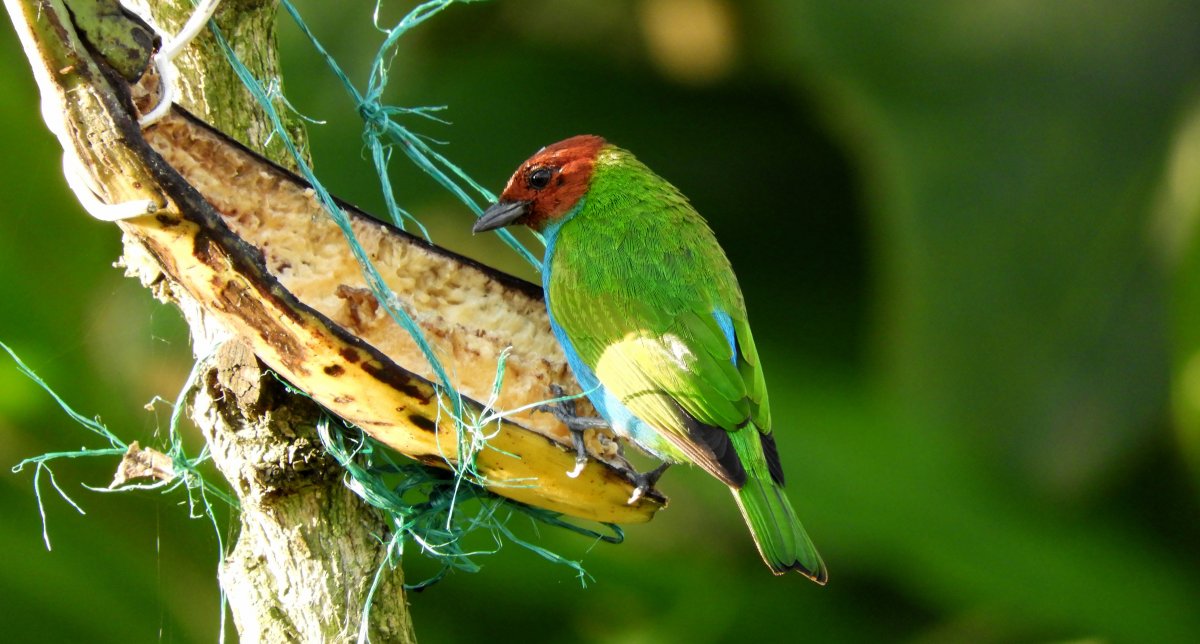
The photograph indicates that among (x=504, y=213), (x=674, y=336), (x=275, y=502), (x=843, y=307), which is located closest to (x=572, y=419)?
(x=674, y=336)

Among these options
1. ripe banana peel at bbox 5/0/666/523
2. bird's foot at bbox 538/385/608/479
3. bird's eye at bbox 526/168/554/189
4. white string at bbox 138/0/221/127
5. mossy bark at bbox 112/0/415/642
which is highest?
bird's eye at bbox 526/168/554/189

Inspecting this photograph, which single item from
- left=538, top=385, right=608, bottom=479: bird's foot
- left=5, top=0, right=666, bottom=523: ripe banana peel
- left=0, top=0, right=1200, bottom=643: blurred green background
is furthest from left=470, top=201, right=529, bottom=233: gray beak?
left=0, top=0, right=1200, bottom=643: blurred green background

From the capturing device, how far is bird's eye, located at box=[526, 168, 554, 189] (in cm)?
316

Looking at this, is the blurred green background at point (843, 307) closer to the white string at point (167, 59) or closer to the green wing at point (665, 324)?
the green wing at point (665, 324)

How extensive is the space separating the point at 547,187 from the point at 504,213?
133 millimetres

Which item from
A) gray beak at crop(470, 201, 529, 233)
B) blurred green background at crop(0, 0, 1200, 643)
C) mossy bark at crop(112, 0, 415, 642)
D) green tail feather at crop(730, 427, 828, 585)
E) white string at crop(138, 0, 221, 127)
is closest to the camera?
white string at crop(138, 0, 221, 127)

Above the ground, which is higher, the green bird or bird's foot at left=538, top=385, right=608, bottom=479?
the green bird

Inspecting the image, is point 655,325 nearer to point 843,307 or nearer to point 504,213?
point 504,213

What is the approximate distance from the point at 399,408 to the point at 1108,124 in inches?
94.6

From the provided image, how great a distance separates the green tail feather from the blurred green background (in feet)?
2.85

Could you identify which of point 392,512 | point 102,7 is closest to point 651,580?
point 392,512

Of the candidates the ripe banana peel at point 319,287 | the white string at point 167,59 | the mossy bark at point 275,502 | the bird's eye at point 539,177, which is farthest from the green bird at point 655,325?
the white string at point 167,59

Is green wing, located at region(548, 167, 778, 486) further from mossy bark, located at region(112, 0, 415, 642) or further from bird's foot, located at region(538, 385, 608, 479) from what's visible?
mossy bark, located at region(112, 0, 415, 642)

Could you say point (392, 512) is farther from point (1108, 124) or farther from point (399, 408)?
point (1108, 124)
